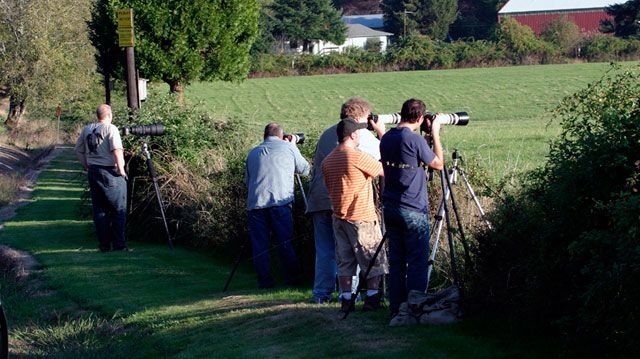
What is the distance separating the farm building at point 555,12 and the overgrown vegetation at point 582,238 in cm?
10257

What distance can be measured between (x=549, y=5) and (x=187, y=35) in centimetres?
9336

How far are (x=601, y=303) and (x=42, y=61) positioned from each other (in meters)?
40.0

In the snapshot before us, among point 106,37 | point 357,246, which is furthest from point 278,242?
point 106,37

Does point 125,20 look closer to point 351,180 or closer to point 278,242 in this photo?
point 278,242

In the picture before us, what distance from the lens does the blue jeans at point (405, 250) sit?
889 centimetres

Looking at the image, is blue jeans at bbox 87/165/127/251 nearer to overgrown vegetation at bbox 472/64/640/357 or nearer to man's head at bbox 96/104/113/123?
man's head at bbox 96/104/113/123

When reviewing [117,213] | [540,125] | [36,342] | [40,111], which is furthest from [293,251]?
[40,111]

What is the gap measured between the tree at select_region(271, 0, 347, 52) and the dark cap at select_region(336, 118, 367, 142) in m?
Answer: 95.9

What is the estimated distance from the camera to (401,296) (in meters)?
9.13

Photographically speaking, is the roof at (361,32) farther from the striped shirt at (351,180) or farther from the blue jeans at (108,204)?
the striped shirt at (351,180)

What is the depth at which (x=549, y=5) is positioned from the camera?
373 feet

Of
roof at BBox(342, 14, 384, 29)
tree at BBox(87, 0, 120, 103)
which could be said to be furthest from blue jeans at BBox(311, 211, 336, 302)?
roof at BBox(342, 14, 384, 29)

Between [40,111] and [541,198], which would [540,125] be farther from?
[541,198]

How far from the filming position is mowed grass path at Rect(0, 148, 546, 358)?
836 cm
